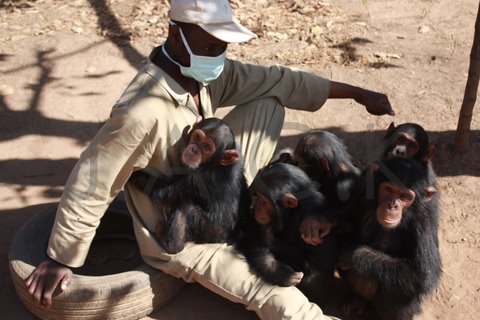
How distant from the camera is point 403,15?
25.8 feet

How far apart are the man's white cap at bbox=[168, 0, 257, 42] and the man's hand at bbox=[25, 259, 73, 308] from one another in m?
1.70

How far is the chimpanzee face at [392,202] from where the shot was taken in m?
3.82

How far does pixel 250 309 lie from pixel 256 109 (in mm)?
1498

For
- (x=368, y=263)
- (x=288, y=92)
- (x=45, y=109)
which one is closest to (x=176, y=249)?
(x=368, y=263)

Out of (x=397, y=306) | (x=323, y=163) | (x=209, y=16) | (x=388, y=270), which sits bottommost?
(x=397, y=306)

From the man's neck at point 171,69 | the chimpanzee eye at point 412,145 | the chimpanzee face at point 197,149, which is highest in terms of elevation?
the man's neck at point 171,69

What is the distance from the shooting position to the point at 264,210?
4219 mm

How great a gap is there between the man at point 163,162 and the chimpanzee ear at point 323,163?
2.84 feet

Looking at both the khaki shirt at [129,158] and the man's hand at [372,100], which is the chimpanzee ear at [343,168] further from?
the khaki shirt at [129,158]

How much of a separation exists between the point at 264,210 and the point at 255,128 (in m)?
0.83

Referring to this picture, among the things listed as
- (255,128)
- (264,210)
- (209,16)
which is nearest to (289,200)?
(264,210)

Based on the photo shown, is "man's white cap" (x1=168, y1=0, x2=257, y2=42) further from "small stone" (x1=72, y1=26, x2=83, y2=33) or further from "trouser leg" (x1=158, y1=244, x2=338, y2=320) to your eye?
"small stone" (x1=72, y1=26, x2=83, y2=33)

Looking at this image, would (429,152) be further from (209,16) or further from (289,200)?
(209,16)

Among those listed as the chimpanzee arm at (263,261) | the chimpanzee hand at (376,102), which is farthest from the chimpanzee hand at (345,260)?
the chimpanzee hand at (376,102)
